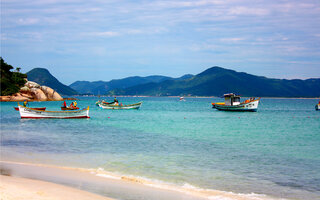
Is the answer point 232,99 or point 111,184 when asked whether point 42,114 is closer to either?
point 111,184

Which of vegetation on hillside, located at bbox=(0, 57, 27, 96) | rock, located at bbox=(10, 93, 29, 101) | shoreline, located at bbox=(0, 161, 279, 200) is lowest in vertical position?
shoreline, located at bbox=(0, 161, 279, 200)

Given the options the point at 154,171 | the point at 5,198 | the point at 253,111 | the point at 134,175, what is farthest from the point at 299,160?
the point at 253,111

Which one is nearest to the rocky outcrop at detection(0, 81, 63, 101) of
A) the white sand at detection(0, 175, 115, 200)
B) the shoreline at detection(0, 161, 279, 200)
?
the shoreline at detection(0, 161, 279, 200)

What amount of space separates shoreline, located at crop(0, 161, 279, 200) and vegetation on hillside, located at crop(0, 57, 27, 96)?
12494cm

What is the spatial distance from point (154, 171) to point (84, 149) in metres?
8.21

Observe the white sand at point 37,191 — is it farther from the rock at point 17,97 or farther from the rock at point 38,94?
the rock at point 38,94

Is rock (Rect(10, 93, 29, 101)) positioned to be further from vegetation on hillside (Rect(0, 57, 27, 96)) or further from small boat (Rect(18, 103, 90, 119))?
small boat (Rect(18, 103, 90, 119))

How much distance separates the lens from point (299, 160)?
1847 cm

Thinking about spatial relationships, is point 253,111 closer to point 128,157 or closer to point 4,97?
point 128,157

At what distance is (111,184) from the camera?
12.4 meters

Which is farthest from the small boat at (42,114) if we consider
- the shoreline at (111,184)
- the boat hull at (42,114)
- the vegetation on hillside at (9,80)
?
the vegetation on hillside at (9,80)

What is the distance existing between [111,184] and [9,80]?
437 ft

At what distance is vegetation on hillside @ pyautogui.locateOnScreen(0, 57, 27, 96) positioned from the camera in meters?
129

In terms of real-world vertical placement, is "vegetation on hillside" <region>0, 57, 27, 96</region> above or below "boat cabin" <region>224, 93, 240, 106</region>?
above
